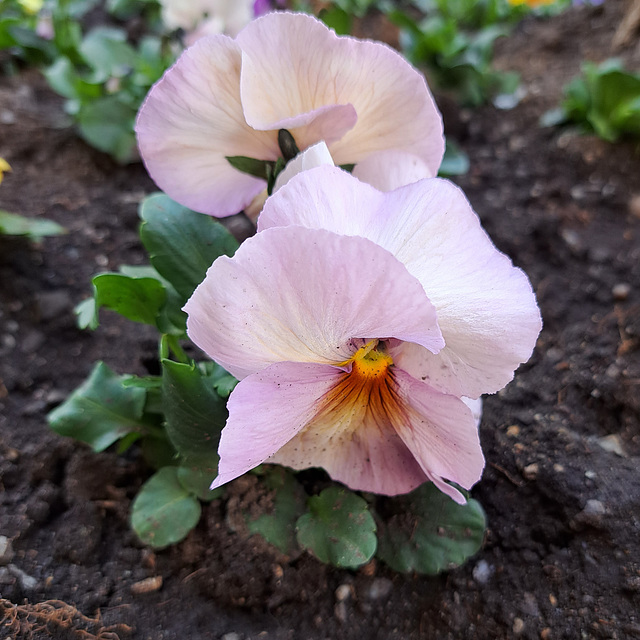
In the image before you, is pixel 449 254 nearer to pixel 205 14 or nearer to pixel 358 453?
pixel 358 453

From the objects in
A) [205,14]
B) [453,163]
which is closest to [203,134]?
[453,163]

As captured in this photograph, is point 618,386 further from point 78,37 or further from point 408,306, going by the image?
point 78,37

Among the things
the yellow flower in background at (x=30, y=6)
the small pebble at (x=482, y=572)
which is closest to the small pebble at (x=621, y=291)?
the small pebble at (x=482, y=572)

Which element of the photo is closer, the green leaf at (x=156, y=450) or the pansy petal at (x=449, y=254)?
the pansy petal at (x=449, y=254)

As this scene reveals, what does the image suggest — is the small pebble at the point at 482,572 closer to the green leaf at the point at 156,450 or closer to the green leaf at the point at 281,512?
the green leaf at the point at 281,512

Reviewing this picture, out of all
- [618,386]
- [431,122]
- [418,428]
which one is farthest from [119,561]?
[618,386]

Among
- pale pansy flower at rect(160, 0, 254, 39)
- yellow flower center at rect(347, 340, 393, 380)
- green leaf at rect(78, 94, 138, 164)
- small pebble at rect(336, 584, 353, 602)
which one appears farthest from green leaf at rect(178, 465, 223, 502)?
pale pansy flower at rect(160, 0, 254, 39)
